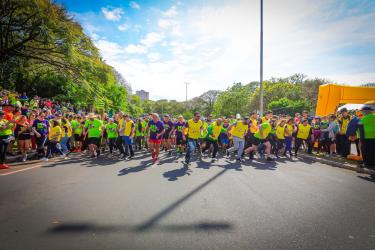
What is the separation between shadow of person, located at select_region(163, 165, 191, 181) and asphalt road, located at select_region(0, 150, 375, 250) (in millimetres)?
88

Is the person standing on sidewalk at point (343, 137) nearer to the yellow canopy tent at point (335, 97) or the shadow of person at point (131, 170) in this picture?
the yellow canopy tent at point (335, 97)

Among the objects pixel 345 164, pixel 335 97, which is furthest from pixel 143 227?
pixel 335 97

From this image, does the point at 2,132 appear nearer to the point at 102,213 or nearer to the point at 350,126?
the point at 102,213

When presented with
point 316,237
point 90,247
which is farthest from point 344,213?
point 90,247

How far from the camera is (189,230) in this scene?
301 cm

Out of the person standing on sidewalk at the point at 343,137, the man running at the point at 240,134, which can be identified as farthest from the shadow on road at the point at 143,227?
the person standing on sidewalk at the point at 343,137

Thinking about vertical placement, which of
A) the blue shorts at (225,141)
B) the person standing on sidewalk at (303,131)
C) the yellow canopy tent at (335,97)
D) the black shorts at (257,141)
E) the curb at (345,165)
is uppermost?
the yellow canopy tent at (335,97)

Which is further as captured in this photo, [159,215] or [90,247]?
[159,215]

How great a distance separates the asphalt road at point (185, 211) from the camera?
272cm

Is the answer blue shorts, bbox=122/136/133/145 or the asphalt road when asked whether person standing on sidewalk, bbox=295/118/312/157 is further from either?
blue shorts, bbox=122/136/133/145

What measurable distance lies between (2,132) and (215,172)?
702 cm

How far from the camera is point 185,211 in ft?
12.0

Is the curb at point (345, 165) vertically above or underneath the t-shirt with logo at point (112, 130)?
underneath

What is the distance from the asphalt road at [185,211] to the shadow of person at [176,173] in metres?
0.09
